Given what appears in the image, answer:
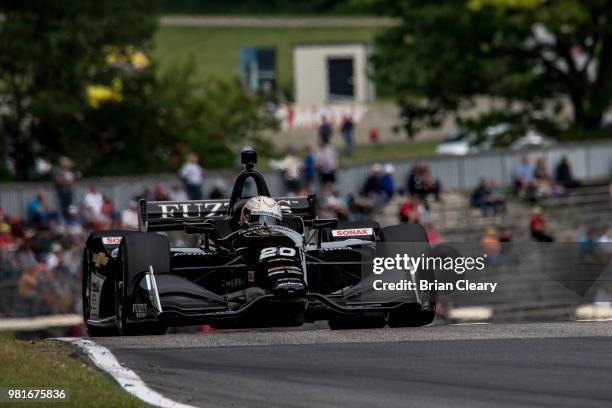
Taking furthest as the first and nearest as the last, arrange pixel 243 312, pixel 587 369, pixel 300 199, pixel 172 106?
pixel 172 106 → pixel 300 199 → pixel 243 312 → pixel 587 369

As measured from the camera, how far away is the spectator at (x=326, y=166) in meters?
35.2

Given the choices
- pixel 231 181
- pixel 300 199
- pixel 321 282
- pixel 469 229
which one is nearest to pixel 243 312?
pixel 321 282

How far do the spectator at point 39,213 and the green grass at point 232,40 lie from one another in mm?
43082

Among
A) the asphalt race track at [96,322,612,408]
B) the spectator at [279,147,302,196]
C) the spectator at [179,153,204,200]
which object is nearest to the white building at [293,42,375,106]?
the spectator at [279,147,302,196]

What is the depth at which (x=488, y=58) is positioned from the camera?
47.8 meters

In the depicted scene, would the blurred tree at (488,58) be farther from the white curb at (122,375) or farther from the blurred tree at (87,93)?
the white curb at (122,375)

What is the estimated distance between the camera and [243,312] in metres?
14.5

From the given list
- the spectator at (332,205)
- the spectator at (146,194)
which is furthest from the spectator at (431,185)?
the spectator at (146,194)

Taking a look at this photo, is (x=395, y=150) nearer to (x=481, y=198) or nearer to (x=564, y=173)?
(x=564, y=173)

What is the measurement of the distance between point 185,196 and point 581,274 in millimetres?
16740

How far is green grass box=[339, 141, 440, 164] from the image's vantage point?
6062 centimetres

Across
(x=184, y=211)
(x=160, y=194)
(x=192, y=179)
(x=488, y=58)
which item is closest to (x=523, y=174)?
(x=192, y=179)

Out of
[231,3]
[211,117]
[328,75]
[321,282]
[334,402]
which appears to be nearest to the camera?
[334,402]

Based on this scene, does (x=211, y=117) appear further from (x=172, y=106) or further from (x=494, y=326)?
(x=494, y=326)
